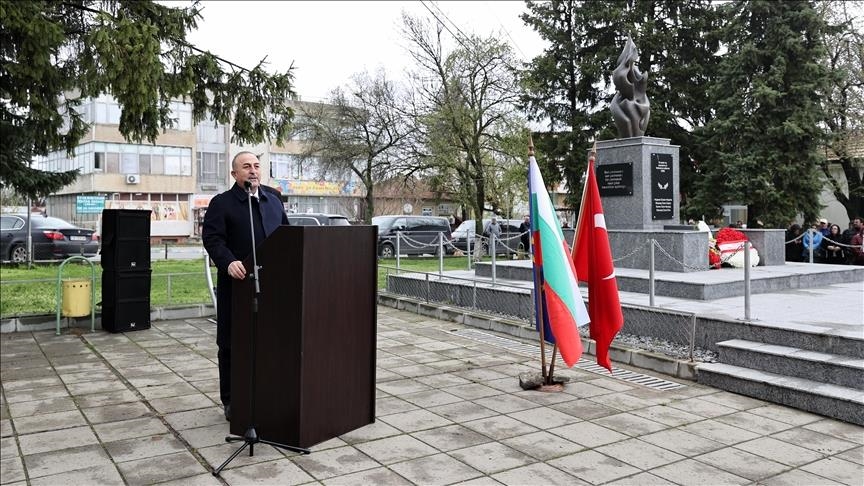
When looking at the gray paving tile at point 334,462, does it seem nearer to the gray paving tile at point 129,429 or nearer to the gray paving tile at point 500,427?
the gray paving tile at point 500,427

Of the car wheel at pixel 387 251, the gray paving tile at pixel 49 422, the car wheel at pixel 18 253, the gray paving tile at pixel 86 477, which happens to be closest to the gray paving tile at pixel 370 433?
the gray paving tile at pixel 86 477

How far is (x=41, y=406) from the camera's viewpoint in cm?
568

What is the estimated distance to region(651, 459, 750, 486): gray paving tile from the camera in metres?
4.09

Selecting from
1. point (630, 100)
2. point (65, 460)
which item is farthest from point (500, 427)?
point (630, 100)

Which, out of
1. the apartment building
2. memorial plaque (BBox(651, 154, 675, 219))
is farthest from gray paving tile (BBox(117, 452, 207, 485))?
the apartment building

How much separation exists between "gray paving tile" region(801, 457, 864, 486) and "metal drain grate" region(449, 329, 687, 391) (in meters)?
2.00

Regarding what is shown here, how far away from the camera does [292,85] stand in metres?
11.5

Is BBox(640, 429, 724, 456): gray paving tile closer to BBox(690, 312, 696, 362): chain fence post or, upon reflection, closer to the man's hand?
BBox(690, 312, 696, 362): chain fence post

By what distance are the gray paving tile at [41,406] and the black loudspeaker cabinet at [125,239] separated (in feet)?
13.5

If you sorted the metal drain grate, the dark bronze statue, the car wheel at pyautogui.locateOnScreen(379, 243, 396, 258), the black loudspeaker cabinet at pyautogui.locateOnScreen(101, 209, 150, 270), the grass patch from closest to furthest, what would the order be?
the metal drain grate
the black loudspeaker cabinet at pyautogui.locateOnScreen(101, 209, 150, 270)
the grass patch
the dark bronze statue
the car wheel at pyautogui.locateOnScreen(379, 243, 396, 258)

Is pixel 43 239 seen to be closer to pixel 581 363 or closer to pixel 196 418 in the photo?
pixel 196 418

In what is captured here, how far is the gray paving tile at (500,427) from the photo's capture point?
5.00 meters

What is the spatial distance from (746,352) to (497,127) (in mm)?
21088

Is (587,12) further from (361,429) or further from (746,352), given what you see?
(361,429)
